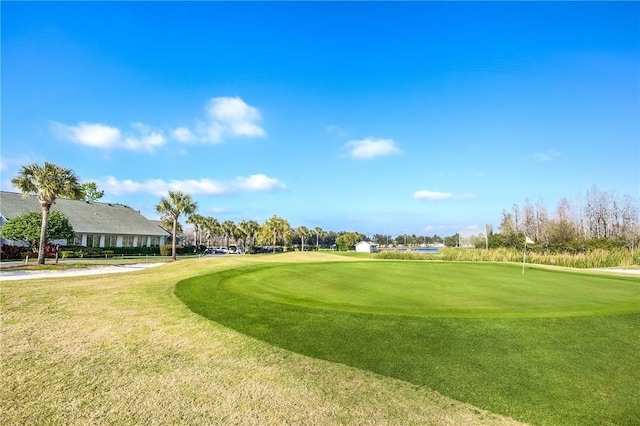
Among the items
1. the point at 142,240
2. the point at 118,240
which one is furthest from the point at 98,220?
the point at 142,240

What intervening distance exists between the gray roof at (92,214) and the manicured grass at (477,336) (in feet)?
146

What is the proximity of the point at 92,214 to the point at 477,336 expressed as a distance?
5776 centimetres

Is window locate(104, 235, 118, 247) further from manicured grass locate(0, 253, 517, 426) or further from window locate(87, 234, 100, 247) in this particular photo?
manicured grass locate(0, 253, 517, 426)

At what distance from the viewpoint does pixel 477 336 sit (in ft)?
21.4

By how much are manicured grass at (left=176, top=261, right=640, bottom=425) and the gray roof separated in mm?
44602

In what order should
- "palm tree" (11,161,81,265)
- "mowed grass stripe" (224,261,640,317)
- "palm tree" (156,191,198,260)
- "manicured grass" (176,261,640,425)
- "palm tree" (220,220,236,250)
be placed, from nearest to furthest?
"manicured grass" (176,261,640,425), "mowed grass stripe" (224,261,640,317), "palm tree" (11,161,81,265), "palm tree" (156,191,198,260), "palm tree" (220,220,236,250)

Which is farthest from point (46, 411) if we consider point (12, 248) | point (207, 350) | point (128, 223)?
point (128, 223)

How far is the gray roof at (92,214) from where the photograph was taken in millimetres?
43497

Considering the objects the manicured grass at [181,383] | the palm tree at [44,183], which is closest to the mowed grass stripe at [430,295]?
the manicured grass at [181,383]

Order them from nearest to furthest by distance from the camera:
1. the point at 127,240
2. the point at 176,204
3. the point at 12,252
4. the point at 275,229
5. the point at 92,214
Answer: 1. the point at 12,252
2. the point at 176,204
3. the point at 92,214
4. the point at 127,240
5. the point at 275,229

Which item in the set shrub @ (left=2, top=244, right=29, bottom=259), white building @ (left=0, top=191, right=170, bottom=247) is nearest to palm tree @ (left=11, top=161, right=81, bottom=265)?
shrub @ (left=2, top=244, right=29, bottom=259)

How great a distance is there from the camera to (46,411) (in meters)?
3.91

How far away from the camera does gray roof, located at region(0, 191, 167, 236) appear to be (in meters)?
43.5

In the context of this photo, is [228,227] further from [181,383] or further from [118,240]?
[181,383]
